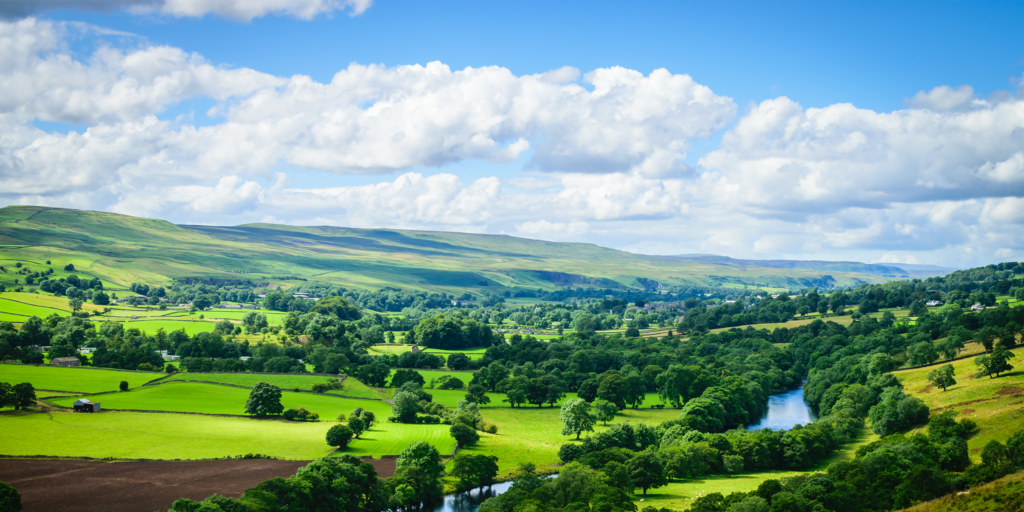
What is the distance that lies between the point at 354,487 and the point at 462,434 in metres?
21.2

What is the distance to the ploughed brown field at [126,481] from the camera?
44812 millimetres

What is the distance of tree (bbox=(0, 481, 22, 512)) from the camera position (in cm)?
4059

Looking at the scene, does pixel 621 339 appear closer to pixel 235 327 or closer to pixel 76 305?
pixel 235 327

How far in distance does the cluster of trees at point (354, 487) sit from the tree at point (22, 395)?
1485 inches

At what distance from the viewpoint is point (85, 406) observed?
67.9 metres

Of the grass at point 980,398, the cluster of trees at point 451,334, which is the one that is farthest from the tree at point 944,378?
the cluster of trees at point 451,334

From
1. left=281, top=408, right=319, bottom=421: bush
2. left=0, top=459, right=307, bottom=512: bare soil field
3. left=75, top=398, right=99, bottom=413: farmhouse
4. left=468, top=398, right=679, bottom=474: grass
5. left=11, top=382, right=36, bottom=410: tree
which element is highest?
left=11, top=382, right=36, bottom=410: tree

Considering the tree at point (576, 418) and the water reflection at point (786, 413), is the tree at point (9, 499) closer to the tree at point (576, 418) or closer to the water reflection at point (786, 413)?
the tree at point (576, 418)

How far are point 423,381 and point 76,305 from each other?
9720 centimetres

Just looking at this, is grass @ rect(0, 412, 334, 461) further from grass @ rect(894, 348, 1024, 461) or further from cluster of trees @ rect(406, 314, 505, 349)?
cluster of trees @ rect(406, 314, 505, 349)

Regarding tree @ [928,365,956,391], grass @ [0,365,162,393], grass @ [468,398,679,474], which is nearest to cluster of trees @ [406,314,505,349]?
grass @ [468,398,679,474]

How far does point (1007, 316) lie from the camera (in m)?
100

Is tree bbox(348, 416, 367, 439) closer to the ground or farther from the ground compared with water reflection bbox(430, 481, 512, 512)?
farther from the ground

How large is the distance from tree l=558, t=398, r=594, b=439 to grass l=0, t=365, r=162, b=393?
56541mm
